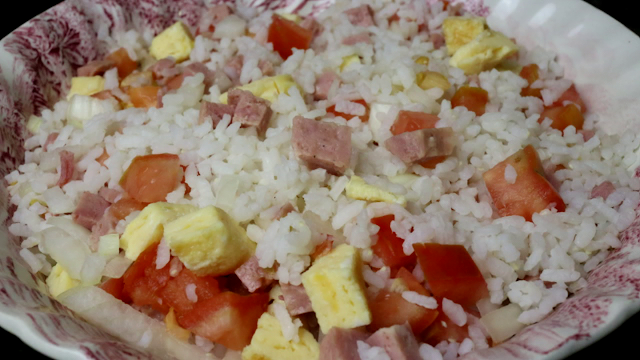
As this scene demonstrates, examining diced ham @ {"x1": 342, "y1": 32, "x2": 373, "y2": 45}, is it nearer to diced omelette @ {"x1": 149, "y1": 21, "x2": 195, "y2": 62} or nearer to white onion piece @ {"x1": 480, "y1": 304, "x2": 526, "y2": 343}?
Answer: diced omelette @ {"x1": 149, "y1": 21, "x2": 195, "y2": 62}

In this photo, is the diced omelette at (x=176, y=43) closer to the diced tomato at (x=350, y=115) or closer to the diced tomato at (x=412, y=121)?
the diced tomato at (x=350, y=115)

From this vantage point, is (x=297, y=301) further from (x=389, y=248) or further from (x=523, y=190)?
(x=523, y=190)

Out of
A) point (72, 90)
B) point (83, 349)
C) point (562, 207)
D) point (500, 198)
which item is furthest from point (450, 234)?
point (72, 90)

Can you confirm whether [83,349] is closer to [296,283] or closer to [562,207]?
[296,283]

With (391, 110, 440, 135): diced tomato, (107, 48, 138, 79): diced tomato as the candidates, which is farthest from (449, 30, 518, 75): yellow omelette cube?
(107, 48, 138, 79): diced tomato

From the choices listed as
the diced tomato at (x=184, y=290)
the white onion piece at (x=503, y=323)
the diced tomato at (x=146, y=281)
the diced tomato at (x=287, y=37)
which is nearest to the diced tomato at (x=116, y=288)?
the diced tomato at (x=146, y=281)

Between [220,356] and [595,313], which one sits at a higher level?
[595,313]
